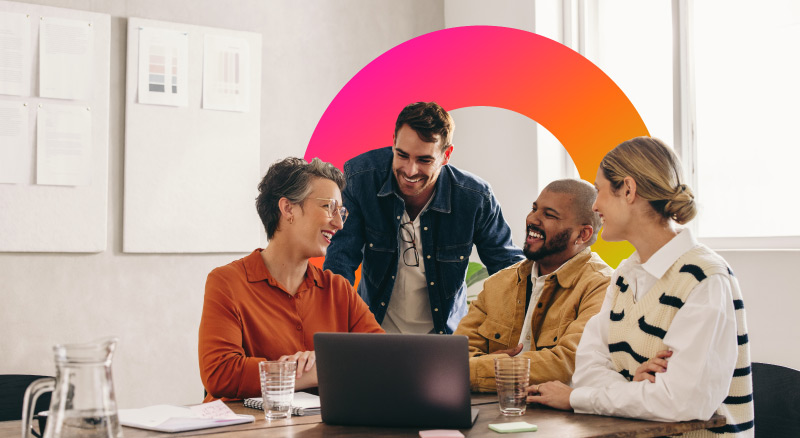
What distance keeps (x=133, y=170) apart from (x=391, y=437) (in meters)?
2.65

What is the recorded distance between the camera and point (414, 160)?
2566 mm

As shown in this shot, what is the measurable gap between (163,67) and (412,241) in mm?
1737

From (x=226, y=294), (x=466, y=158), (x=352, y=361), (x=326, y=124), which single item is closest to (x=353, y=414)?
(x=352, y=361)

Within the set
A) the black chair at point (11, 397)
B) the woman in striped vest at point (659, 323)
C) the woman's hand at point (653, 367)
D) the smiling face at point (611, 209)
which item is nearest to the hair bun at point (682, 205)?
→ the woman in striped vest at point (659, 323)

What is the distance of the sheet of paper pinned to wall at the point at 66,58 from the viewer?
11.1 feet

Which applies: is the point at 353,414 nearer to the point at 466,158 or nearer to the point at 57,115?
the point at 57,115

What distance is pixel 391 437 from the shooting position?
1.36 metres

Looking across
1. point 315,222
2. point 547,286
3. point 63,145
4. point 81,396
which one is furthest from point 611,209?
point 63,145

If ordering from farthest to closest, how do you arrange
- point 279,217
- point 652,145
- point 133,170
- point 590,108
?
1. point 133,170
2. point 590,108
3. point 279,217
4. point 652,145

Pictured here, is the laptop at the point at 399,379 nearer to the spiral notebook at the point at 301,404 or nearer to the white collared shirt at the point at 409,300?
the spiral notebook at the point at 301,404

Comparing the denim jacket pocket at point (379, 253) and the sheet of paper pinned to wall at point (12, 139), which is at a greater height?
the sheet of paper pinned to wall at point (12, 139)

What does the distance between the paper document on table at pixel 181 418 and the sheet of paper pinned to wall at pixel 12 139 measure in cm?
216

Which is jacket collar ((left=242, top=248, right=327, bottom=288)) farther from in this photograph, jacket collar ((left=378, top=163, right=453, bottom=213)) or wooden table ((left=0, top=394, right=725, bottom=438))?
jacket collar ((left=378, top=163, right=453, bottom=213))

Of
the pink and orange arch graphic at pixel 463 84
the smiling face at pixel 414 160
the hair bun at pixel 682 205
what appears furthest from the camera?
the pink and orange arch graphic at pixel 463 84
